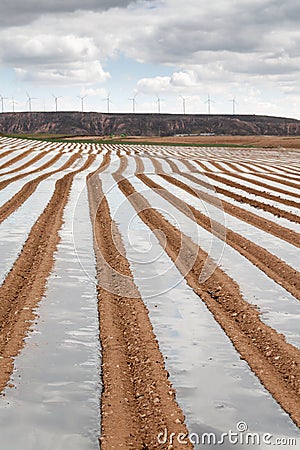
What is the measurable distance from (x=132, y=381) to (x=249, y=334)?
160cm

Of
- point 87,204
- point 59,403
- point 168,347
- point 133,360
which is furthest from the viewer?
point 87,204

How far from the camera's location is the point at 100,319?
6.35 m

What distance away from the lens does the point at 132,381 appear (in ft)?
16.0

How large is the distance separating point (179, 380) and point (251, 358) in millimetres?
796

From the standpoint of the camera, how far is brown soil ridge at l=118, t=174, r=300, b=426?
482 cm

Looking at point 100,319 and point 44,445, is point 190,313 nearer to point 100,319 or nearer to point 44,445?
point 100,319

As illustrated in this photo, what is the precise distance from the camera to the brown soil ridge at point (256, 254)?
790 cm

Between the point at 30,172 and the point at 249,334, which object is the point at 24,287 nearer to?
the point at 249,334

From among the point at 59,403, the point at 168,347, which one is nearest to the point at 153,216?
the point at 168,347

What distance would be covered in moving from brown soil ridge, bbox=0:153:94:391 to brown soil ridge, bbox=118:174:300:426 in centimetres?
192

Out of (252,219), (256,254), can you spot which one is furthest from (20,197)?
(256,254)

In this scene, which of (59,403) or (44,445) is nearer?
(44,445)

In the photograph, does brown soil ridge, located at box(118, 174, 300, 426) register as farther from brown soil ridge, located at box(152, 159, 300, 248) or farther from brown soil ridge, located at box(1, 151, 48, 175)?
brown soil ridge, located at box(1, 151, 48, 175)

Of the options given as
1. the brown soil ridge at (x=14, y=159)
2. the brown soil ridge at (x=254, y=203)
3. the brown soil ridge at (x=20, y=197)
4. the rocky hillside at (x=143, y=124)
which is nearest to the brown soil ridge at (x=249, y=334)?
the brown soil ridge at (x=254, y=203)
